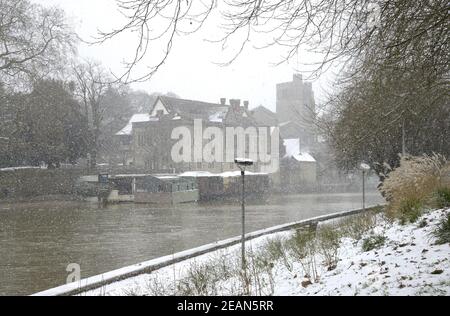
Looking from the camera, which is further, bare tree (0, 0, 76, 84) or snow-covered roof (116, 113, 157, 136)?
snow-covered roof (116, 113, 157, 136)

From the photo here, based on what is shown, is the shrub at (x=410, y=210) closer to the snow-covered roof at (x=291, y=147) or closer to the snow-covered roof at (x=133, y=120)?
the snow-covered roof at (x=133, y=120)

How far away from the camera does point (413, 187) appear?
11641 millimetres

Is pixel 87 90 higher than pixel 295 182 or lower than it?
higher

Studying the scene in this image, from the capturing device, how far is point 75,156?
171ft

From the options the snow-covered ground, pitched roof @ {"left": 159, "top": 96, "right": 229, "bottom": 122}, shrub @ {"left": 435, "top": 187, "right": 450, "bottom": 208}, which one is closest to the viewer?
the snow-covered ground

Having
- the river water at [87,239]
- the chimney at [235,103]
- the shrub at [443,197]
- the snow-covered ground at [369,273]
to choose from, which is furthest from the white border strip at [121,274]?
the chimney at [235,103]

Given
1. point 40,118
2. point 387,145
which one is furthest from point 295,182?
point 387,145

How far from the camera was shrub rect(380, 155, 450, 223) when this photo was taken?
9.81 meters

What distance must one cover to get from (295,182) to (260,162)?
5.84 m

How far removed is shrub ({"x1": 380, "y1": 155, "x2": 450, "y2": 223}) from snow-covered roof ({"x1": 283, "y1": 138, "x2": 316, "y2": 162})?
58.2 m

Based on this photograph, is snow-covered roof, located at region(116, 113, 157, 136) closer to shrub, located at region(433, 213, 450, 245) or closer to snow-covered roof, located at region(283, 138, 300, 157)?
snow-covered roof, located at region(283, 138, 300, 157)

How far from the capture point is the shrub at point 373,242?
25.4ft

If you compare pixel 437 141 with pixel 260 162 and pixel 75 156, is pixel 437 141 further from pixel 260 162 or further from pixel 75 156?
pixel 260 162

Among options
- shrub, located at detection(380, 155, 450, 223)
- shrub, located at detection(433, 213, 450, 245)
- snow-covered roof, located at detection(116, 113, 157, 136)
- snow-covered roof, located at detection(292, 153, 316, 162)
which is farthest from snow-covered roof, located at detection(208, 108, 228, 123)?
shrub, located at detection(433, 213, 450, 245)
